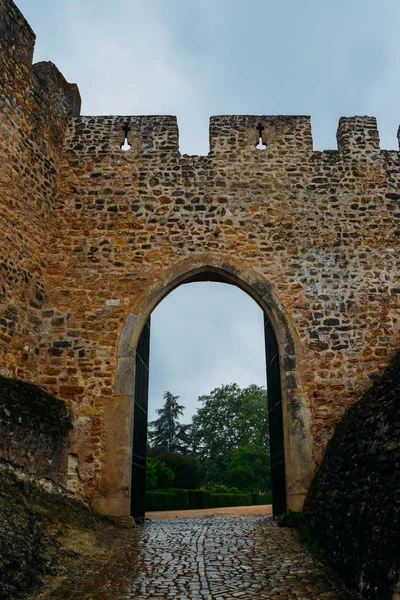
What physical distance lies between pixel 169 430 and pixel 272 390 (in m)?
31.7

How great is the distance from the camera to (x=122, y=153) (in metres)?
8.52

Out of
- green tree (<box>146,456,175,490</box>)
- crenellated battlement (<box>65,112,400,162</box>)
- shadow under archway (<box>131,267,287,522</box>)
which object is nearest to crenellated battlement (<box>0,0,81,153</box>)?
crenellated battlement (<box>65,112,400,162</box>)

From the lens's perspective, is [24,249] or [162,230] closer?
[24,249]

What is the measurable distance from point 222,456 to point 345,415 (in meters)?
28.5

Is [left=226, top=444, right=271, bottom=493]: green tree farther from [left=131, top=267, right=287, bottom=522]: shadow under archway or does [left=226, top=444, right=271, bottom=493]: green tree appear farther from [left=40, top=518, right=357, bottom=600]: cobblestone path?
[left=40, top=518, right=357, bottom=600]: cobblestone path

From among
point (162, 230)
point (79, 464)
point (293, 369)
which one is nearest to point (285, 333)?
point (293, 369)

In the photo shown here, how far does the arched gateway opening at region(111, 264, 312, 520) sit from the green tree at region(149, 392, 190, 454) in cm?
3044

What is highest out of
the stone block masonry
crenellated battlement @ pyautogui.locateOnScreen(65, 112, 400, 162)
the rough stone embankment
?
crenellated battlement @ pyautogui.locateOnScreen(65, 112, 400, 162)

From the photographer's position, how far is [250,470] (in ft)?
93.5

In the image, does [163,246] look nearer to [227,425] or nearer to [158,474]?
[158,474]

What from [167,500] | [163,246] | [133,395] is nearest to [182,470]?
[167,500]

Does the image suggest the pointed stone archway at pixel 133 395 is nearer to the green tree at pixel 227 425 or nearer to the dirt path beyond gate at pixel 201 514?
the dirt path beyond gate at pixel 201 514

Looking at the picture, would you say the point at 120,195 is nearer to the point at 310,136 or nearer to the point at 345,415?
the point at 310,136

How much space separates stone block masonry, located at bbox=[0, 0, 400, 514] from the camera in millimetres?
6957
